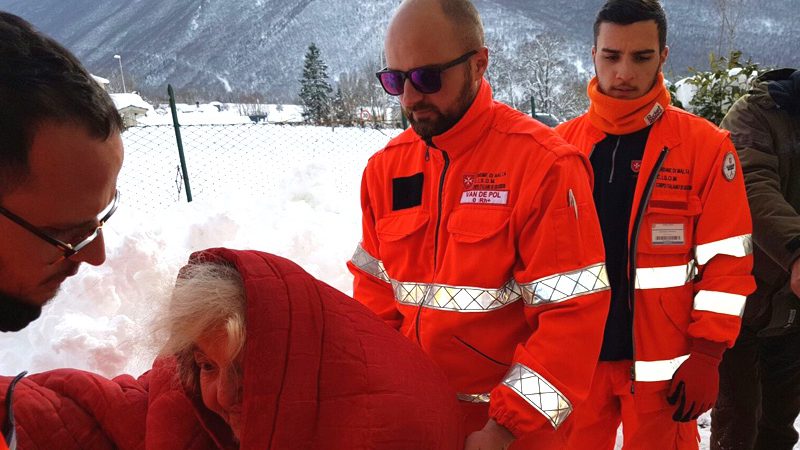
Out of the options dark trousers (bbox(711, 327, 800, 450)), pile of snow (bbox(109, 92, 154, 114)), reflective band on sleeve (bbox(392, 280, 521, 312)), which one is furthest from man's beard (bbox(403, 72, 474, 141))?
dark trousers (bbox(711, 327, 800, 450))

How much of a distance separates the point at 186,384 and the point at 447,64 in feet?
3.65

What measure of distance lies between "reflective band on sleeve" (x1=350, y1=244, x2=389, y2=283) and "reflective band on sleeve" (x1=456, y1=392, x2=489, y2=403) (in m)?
0.47

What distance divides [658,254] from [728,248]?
0.78ft

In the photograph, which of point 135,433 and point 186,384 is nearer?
point 186,384

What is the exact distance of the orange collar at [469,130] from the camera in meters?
1.72

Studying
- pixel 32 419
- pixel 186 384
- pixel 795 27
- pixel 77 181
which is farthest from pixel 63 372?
pixel 795 27

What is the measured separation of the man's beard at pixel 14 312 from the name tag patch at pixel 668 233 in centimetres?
203

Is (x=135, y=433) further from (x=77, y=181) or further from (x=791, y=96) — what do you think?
(x=791, y=96)

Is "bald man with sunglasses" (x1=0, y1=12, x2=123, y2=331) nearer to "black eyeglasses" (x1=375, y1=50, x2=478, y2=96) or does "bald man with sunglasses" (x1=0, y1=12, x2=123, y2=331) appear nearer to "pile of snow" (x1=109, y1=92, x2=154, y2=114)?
"pile of snow" (x1=109, y1=92, x2=154, y2=114)

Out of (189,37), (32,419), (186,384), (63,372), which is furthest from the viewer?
(189,37)

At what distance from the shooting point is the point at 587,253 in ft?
5.05

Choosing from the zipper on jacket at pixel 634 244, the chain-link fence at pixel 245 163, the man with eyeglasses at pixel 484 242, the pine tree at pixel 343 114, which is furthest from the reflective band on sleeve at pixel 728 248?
the pine tree at pixel 343 114

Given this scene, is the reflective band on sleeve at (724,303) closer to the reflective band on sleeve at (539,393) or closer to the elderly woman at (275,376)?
the reflective band on sleeve at (539,393)

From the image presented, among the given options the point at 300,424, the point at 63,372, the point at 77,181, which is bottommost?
the point at 63,372
